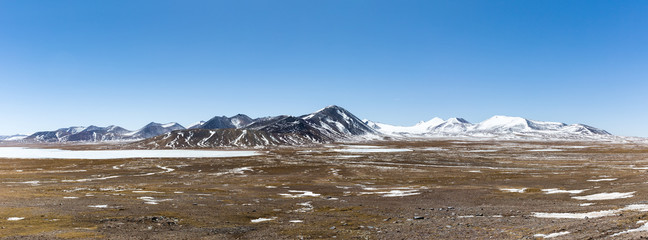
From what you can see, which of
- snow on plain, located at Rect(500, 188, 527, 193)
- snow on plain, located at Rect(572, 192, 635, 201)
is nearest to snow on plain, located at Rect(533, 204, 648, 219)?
snow on plain, located at Rect(572, 192, 635, 201)

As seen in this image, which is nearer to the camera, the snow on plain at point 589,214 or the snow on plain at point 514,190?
the snow on plain at point 589,214

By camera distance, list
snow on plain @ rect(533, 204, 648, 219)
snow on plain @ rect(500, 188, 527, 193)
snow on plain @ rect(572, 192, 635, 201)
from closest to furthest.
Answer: snow on plain @ rect(533, 204, 648, 219) < snow on plain @ rect(572, 192, 635, 201) < snow on plain @ rect(500, 188, 527, 193)

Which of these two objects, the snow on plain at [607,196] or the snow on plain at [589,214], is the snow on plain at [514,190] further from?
the snow on plain at [589,214]

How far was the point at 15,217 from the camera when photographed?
30.3 metres

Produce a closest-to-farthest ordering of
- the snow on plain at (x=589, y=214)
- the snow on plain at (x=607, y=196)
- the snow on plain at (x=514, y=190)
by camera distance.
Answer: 1. the snow on plain at (x=589, y=214)
2. the snow on plain at (x=607, y=196)
3. the snow on plain at (x=514, y=190)

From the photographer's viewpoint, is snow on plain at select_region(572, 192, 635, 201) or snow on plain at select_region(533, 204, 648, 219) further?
snow on plain at select_region(572, 192, 635, 201)

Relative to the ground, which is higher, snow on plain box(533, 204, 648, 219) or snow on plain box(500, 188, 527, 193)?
snow on plain box(533, 204, 648, 219)

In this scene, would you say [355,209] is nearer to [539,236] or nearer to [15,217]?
[539,236]

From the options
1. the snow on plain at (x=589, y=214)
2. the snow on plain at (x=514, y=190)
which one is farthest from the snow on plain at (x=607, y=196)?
the snow on plain at (x=514, y=190)

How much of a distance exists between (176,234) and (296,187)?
1390 inches

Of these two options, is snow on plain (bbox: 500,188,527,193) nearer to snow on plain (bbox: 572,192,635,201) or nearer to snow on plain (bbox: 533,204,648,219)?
snow on plain (bbox: 572,192,635,201)

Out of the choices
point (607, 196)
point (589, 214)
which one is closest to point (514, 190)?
point (607, 196)

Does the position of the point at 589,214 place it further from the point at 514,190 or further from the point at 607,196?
the point at 514,190

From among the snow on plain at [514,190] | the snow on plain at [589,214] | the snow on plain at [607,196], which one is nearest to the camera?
the snow on plain at [589,214]
